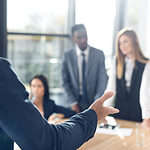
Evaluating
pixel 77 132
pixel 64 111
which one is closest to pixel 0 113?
pixel 77 132

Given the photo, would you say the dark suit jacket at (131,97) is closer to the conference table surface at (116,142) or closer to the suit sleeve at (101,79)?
the suit sleeve at (101,79)

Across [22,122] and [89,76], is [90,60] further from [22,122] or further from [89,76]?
[22,122]

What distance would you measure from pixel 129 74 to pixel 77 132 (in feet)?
7.60

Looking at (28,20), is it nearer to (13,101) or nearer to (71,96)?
(71,96)

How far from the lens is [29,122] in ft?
2.66

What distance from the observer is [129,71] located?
3.15 m

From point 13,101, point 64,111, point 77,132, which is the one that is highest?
point 13,101

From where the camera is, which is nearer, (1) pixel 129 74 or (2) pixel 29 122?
(2) pixel 29 122

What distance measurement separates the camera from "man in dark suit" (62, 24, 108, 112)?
3.52 meters

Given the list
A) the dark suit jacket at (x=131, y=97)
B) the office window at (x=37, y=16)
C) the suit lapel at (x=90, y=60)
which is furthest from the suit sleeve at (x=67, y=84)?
the office window at (x=37, y=16)

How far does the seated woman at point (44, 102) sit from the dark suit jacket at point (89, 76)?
47cm

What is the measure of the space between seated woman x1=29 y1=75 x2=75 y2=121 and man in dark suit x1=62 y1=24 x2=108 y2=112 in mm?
444

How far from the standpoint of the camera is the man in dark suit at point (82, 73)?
352 centimetres

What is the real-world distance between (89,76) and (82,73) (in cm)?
11
